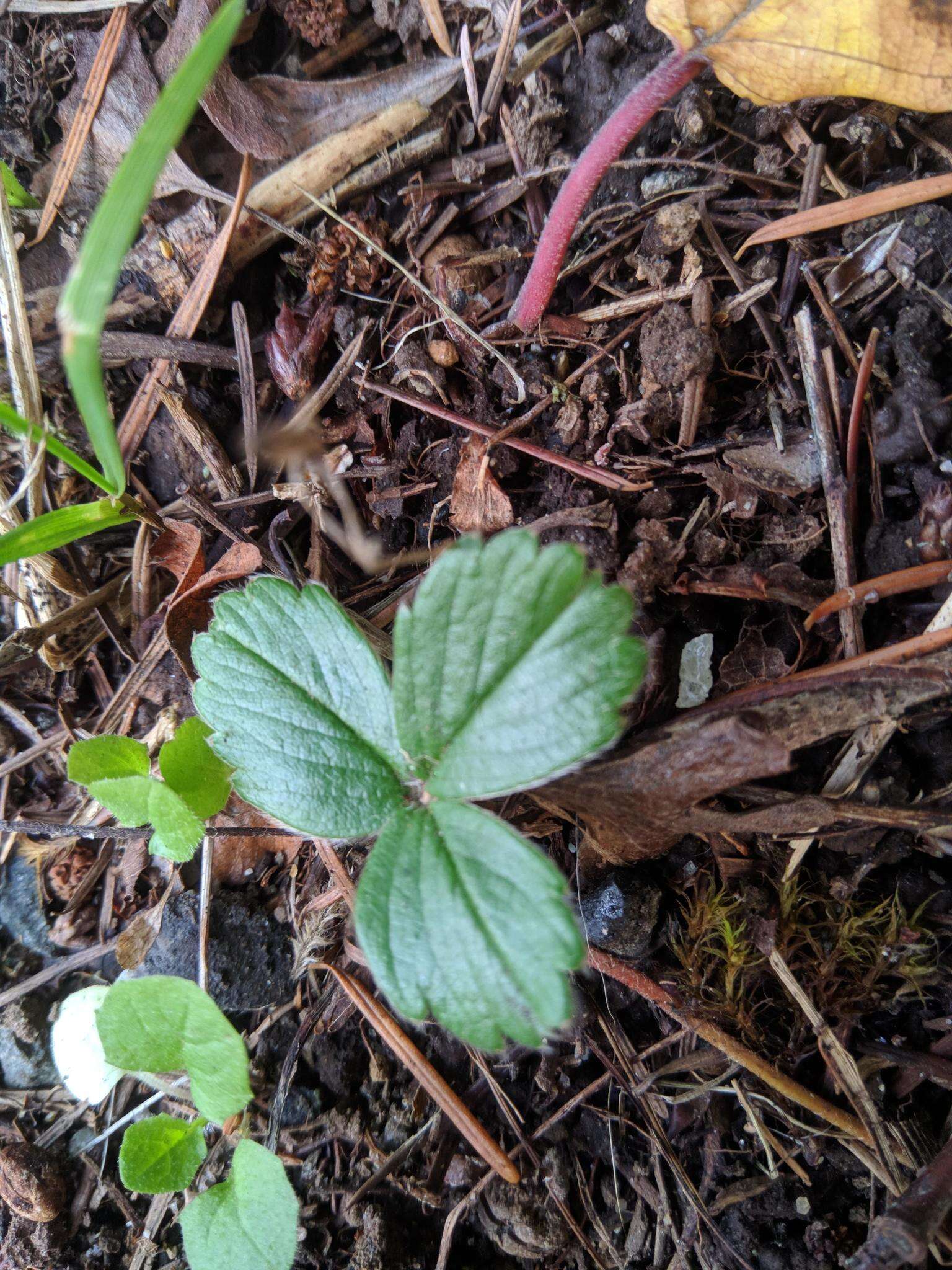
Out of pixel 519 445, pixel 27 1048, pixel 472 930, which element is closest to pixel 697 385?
pixel 519 445

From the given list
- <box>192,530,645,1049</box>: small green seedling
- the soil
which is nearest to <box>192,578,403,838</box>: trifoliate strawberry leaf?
<box>192,530,645,1049</box>: small green seedling

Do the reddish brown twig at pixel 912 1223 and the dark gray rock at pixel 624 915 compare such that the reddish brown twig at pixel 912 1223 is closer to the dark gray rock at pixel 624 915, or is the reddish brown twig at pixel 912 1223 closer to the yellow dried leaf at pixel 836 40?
the dark gray rock at pixel 624 915

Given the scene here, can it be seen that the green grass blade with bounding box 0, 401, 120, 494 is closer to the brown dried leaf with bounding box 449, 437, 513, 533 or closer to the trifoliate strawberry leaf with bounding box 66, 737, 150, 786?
the trifoliate strawberry leaf with bounding box 66, 737, 150, 786

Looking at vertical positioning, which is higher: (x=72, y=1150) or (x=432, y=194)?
(x=432, y=194)

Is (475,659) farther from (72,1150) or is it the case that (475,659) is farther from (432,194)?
(72,1150)

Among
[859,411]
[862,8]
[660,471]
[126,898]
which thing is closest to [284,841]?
[126,898]

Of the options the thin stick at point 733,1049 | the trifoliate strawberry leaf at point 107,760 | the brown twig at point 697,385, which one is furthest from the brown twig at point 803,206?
the trifoliate strawberry leaf at point 107,760

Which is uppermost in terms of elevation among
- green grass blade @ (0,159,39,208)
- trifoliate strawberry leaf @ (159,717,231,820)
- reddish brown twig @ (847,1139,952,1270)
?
green grass blade @ (0,159,39,208)
